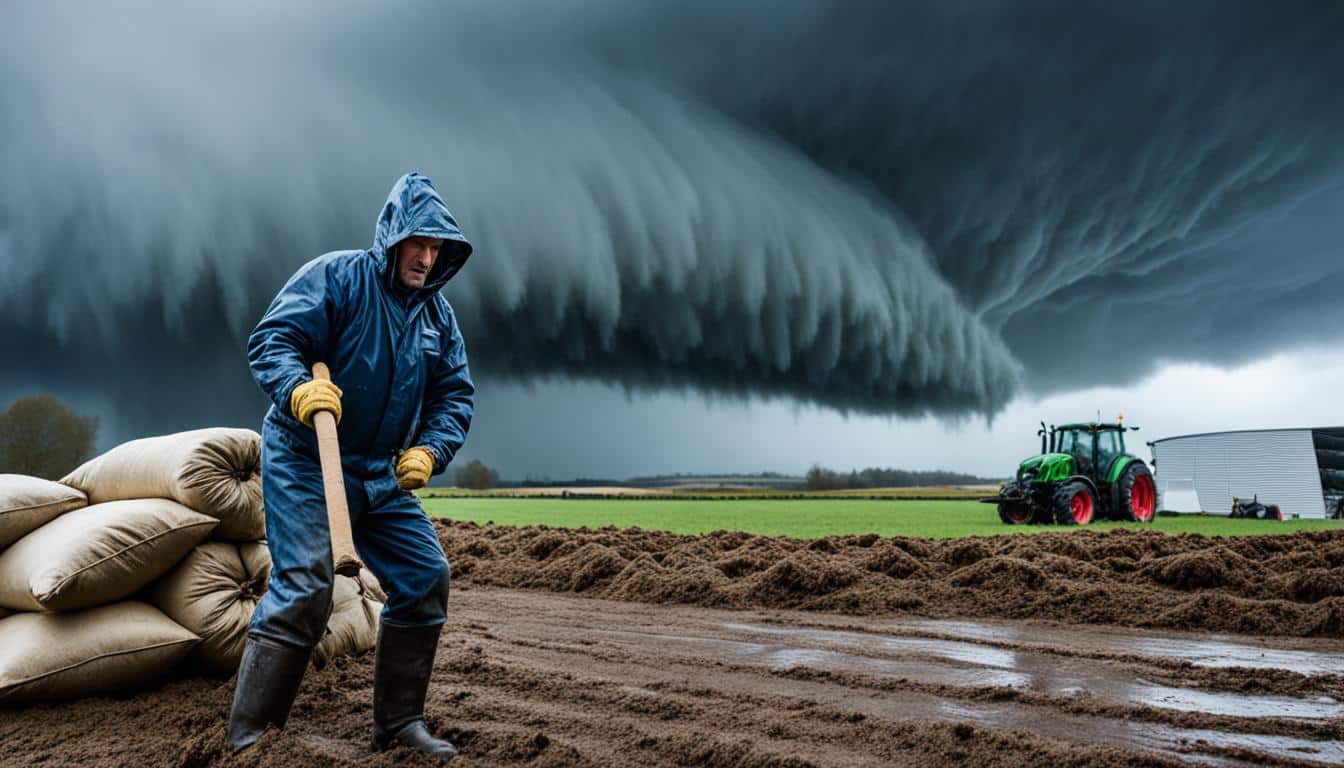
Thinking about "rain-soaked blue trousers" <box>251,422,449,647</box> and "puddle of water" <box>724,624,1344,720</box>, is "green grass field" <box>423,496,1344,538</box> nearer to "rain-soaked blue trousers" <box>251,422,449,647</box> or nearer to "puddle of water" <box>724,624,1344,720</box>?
"puddle of water" <box>724,624,1344,720</box>

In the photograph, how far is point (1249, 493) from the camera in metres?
24.7

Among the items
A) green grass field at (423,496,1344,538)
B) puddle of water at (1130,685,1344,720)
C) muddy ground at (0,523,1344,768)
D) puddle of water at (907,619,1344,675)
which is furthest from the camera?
green grass field at (423,496,1344,538)

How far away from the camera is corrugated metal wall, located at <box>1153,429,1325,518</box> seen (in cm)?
2398

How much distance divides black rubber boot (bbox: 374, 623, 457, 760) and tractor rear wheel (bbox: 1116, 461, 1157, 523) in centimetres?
1632

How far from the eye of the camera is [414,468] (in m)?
3.30

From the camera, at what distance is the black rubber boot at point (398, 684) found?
11.2 ft

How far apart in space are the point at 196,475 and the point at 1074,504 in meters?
15.5

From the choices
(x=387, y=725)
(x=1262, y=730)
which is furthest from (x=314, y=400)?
(x=1262, y=730)

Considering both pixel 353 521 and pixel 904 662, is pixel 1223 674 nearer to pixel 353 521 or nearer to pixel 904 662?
pixel 904 662

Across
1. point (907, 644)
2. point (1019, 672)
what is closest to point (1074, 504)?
point (907, 644)

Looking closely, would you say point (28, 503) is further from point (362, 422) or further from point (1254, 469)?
point (1254, 469)

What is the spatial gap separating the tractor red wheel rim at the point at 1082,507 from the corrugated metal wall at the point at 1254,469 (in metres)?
12.0

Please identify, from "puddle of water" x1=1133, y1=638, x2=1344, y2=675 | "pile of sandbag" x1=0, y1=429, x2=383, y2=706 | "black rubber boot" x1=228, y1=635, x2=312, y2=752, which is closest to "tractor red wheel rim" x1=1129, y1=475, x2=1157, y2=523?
"puddle of water" x1=1133, y1=638, x2=1344, y2=675

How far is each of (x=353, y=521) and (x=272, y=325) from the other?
0.80 meters
